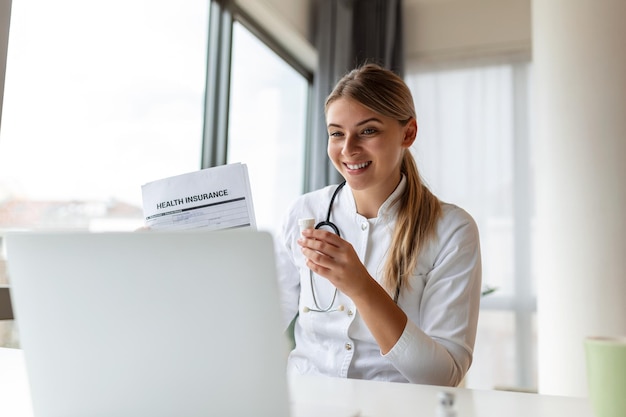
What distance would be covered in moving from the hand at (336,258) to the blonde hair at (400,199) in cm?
22

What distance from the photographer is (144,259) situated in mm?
528

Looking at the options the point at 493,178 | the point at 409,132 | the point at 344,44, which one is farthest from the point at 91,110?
the point at 493,178

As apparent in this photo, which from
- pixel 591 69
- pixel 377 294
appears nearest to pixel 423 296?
pixel 377 294

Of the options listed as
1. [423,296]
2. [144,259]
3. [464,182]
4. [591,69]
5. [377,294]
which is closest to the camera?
[144,259]

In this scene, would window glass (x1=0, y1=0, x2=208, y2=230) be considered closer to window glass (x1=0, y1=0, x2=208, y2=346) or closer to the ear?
window glass (x1=0, y1=0, x2=208, y2=346)

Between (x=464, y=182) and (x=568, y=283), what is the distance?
47.8 inches

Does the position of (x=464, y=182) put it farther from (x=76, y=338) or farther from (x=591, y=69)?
(x=76, y=338)

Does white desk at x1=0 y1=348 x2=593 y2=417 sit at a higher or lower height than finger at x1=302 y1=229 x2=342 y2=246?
lower

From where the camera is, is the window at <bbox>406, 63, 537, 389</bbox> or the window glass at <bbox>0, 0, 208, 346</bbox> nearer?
the window glass at <bbox>0, 0, 208, 346</bbox>

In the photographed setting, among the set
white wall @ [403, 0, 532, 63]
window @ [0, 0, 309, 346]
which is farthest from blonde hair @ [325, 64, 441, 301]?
white wall @ [403, 0, 532, 63]

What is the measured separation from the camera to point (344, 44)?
3260 millimetres

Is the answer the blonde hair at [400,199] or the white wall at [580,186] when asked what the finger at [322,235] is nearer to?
the blonde hair at [400,199]

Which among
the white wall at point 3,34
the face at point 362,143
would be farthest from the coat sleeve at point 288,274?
the white wall at point 3,34

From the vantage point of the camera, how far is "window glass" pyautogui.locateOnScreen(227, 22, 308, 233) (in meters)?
2.88
